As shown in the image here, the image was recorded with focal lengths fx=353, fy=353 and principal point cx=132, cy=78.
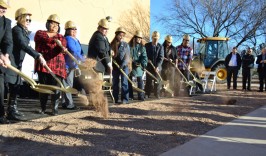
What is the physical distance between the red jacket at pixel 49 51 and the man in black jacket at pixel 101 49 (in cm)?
115

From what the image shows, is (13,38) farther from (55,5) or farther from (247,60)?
(247,60)

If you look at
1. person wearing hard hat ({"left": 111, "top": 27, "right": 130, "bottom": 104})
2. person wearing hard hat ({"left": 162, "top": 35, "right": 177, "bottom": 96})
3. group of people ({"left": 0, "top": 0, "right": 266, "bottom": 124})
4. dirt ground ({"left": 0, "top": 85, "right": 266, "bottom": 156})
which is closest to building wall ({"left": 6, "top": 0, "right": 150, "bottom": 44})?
person wearing hard hat ({"left": 111, "top": 27, "right": 130, "bottom": 104})

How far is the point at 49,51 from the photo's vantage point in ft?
20.0

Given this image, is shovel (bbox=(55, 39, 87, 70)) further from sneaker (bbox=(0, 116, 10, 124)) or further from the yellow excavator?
the yellow excavator

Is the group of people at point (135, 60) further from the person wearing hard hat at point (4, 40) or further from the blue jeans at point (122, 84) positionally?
the person wearing hard hat at point (4, 40)

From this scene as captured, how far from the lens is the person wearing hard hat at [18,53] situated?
5516 millimetres

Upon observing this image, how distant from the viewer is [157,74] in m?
9.66

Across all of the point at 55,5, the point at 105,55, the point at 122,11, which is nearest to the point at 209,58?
the point at 122,11

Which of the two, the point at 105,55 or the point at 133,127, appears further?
the point at 105,55

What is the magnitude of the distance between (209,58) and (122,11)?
17.4 ft

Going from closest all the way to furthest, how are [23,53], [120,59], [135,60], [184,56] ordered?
[23,53], [120,59], [135,60], [184,56]

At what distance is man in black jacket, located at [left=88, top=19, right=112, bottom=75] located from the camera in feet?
23.7

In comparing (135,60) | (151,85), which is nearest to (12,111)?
(135,60)

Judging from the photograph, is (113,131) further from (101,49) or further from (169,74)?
(169,74)
